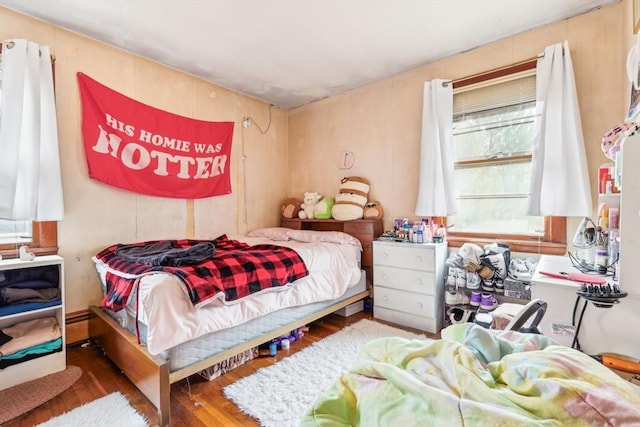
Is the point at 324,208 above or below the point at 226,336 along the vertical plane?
above

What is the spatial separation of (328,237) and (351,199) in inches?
21.0

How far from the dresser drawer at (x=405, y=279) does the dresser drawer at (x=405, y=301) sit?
4 centimetres

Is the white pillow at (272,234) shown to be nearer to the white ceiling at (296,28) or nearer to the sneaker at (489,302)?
the white ceiling at (296,28)

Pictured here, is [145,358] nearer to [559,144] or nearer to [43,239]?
[43,239]

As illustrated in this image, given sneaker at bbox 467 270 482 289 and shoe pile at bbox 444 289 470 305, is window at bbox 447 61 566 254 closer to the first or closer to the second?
sneaker at bbox 467 270 482 289

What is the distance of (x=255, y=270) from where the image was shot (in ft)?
6.87

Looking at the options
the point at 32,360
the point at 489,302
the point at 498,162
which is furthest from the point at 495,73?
the point at 32,360

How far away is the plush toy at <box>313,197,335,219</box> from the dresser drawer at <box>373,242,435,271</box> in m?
0.86

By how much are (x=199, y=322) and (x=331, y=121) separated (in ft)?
9.62

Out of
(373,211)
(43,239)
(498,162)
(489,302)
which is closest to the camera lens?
(43,239)

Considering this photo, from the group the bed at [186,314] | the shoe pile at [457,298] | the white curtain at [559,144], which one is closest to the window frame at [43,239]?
the bed at [186,314]

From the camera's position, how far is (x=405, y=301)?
9.22 ft

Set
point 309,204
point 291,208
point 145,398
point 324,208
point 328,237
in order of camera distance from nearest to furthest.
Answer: point 145,398
point 328,237
point 324,208
point 309,204
point 291,208

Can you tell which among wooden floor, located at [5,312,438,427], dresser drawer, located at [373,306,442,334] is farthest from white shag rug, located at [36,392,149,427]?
dresser drawer, located at [373,306,442,334]
